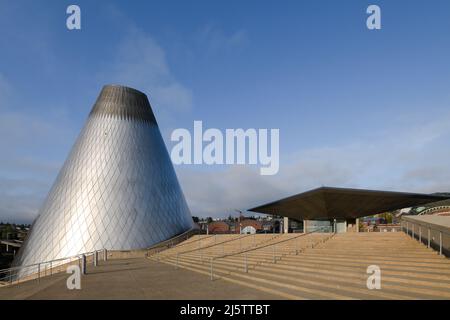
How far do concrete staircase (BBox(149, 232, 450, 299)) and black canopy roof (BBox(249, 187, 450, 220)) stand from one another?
9.06m

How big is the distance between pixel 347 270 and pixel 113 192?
24916 millimetres

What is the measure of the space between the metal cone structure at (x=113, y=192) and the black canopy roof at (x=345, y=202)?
37.4 feet

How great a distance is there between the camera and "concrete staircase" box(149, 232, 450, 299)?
8562 mm

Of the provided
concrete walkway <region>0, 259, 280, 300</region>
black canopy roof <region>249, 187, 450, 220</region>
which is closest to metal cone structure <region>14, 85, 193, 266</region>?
black canopy roof <region>249, 187, 450, 220</region>

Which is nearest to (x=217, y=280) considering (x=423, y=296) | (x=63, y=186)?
(x=423, y=296)

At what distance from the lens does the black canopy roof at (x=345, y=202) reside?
28531mm

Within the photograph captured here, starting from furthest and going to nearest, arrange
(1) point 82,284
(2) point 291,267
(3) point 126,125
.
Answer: (3) point 126,125 < (2) point 291,267 < (1) point 82,284

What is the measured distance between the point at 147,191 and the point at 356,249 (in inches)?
865

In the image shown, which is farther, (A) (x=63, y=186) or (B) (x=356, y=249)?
(A) (x=63, y=186)

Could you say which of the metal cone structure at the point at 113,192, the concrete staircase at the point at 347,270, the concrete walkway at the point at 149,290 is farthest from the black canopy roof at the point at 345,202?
the concrete walkway at the point at 149,290

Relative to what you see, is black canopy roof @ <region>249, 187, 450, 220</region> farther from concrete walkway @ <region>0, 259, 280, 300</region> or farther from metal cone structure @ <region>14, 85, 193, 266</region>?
concrete walkway @ <region>0, 259, 280, 300</region>

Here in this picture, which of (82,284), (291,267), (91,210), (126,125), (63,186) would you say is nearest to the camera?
(82,284)

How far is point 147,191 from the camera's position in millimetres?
33781
